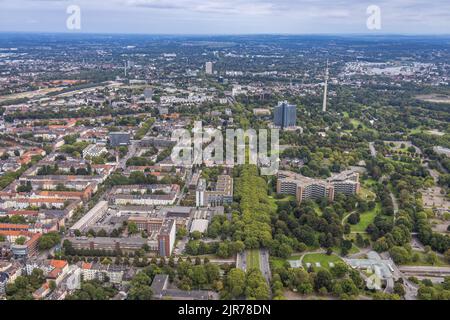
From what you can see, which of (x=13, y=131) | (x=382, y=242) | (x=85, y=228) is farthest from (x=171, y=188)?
(x=13, y=131)

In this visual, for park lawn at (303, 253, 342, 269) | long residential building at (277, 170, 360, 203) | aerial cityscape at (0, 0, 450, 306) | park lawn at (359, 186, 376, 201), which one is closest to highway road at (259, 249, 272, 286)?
aerial cityscape at (0, 0, 450, 306)

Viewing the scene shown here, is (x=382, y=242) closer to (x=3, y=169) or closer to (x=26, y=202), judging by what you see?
(x=26, y=202)

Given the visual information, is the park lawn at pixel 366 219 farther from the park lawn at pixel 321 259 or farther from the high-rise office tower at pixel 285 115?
the high-rise office tower at pixel 285 115

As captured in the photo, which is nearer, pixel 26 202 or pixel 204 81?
pixel 26 202

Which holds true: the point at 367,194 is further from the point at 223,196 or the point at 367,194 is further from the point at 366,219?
the point at 223,196

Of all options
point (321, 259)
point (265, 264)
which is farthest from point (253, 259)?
point (321, 259)

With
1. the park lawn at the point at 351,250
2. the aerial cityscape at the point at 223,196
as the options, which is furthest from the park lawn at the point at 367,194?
the park lawn at the point at 351,250
